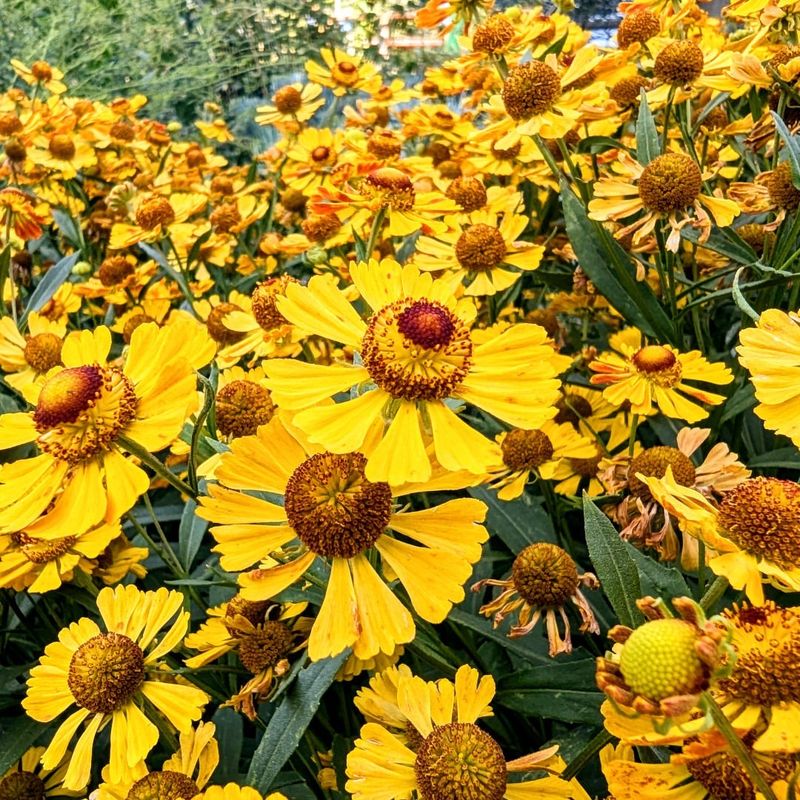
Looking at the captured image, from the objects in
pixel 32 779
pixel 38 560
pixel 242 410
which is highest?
pixel 242 410

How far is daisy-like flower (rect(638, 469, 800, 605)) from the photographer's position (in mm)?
528

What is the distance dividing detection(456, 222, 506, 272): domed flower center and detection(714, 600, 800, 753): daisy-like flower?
0.78 m

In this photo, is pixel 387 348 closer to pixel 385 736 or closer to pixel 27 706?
pixel 385 736

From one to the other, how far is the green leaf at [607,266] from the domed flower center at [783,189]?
194 millimetres

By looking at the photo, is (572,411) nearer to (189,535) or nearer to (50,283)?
(189,535)

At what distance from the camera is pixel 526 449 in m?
1.07

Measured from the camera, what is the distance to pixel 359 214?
47.6 inches

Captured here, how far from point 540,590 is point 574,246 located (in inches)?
18.6

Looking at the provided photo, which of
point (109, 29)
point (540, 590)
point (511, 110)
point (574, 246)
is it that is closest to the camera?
point (540, 590)

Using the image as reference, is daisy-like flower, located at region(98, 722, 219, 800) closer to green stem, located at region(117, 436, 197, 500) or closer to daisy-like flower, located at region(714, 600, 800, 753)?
green stem, located at region(117, 436, 197, 500)

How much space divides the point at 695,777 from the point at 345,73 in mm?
1911

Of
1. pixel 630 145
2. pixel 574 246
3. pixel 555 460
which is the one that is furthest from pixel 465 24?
pixel 555 460

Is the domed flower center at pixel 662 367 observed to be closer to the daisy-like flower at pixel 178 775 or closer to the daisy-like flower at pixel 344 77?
the daisy-like flower at pixel 178 775

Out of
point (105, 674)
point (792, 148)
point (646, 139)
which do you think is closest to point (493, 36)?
point (646, 139)
